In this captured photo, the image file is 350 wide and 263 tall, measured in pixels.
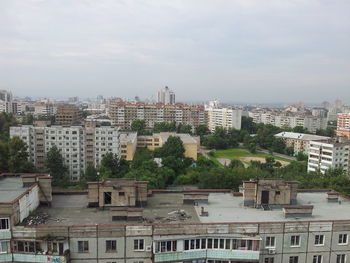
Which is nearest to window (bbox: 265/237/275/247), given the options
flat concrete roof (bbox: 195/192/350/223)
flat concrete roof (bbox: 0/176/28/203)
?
flat concrete roof (bbox: 195/192/350/223)

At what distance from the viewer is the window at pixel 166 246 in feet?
39.6

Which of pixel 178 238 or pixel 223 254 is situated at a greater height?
pixel 178 238

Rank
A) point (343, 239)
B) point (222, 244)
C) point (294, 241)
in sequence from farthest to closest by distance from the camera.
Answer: point (343, 239), point (294, 241), point (222, 244)

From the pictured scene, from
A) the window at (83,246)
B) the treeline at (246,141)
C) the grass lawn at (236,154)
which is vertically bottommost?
the grass lawn at (236,154)

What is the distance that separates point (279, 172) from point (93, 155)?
27.5m

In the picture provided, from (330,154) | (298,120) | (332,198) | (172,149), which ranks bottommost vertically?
(172,149)

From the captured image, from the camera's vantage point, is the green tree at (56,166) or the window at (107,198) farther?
the green tree at (56,166)

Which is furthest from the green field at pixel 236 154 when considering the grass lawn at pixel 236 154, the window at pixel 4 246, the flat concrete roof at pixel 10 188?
the window at pixel 4 246

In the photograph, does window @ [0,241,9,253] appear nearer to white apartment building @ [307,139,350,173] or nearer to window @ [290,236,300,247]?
window @ [290,236,300,247]

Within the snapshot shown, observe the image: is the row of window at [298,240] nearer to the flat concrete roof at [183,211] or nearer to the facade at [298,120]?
the flat concrete roof at [183,211]

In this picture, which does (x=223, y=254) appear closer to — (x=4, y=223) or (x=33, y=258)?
(x=33, y=258)

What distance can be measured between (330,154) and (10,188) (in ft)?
152

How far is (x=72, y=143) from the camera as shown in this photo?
46188 mm

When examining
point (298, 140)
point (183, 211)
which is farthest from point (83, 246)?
point (298, 140)
